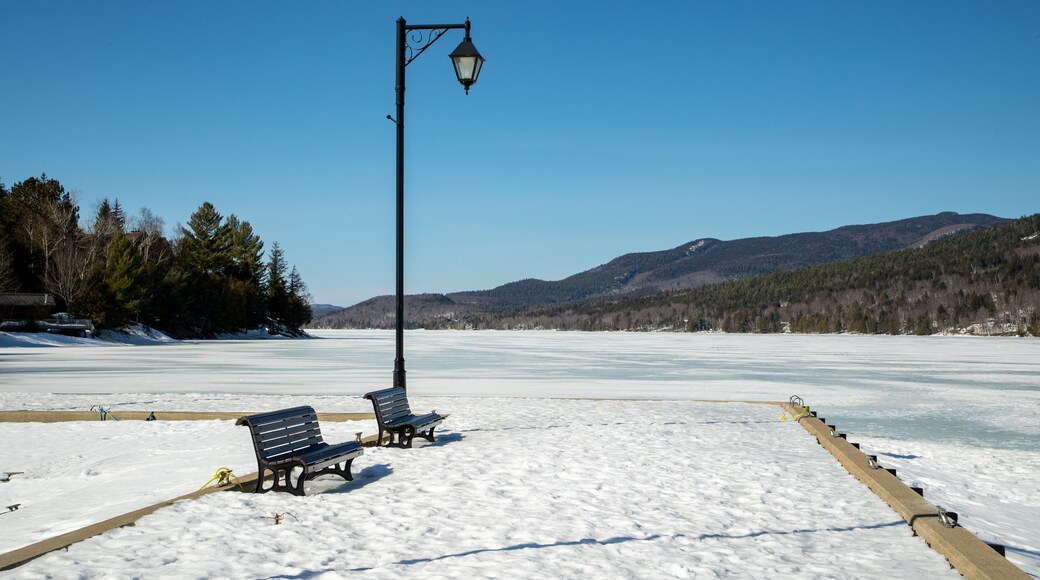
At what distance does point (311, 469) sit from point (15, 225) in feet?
259

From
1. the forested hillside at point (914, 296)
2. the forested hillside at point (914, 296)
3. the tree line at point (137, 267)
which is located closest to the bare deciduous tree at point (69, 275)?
the tree line at point (137, 267)

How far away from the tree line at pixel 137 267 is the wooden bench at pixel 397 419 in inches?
2406

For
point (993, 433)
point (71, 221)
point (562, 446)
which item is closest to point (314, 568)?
point (562, 446)

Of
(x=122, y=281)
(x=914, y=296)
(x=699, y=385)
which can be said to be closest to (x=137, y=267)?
(x=122, y=281)

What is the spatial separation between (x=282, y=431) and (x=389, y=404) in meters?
2.49

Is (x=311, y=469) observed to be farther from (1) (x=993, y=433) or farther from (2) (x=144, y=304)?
(2) (x=144, y=304)

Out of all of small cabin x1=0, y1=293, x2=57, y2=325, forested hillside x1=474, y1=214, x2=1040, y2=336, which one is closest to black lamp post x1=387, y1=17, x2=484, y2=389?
small cabin x1=0, y1=293, x2=57, y2=325

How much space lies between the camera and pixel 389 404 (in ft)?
34.7

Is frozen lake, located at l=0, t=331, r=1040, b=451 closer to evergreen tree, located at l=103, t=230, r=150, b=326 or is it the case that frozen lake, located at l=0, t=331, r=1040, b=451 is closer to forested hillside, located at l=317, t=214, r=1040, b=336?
evergreen tree, located at l=103, t=230, r=150, b=326

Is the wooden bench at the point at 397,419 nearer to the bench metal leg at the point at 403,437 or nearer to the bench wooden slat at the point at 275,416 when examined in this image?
the bench metal leg at the point at 403,437

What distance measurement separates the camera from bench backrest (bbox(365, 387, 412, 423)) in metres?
10.2

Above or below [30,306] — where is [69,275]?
above

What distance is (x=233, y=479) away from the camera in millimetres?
8375

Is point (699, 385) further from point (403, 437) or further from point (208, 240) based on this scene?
point (208, 240)
